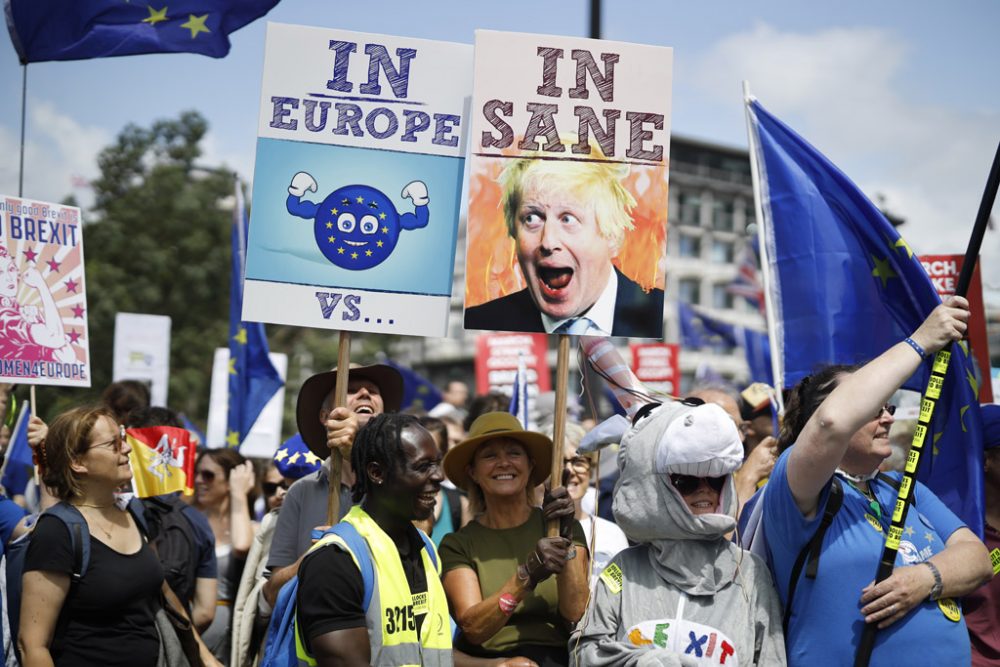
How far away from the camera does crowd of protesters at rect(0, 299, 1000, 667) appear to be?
3344 millimetres

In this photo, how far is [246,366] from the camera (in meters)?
9.09

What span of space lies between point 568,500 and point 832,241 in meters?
2.23

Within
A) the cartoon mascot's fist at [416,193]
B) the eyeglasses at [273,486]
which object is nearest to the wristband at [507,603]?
the cartoon mascot's fist at [416,193]

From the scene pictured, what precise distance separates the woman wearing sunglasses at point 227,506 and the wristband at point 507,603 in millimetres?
2677

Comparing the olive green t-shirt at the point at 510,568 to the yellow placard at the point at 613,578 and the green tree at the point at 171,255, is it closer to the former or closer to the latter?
the yellow placard at the point at 613,578

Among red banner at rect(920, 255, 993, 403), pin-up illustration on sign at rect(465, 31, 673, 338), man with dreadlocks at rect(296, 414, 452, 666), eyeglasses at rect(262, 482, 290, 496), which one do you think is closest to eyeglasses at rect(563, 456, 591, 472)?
pin-up illustration on sign at rect(465, 31, 673, 338)

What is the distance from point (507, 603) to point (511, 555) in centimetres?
40

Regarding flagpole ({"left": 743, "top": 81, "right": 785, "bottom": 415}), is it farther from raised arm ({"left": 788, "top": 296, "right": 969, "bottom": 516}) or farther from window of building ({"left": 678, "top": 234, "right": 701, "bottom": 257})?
window of building ({"left": 678, "top": 234, "right": 701, "bottom": 257})

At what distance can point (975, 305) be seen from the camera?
6.44 m

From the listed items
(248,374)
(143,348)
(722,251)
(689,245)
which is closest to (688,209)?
(689,245)

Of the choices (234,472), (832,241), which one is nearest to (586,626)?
(832,241)

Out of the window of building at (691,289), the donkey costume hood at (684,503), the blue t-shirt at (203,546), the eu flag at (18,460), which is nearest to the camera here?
the donkey costume hood at (684,503)

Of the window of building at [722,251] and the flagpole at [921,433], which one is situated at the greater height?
the window of building at [722,251]

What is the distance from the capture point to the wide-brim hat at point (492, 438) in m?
4.46
